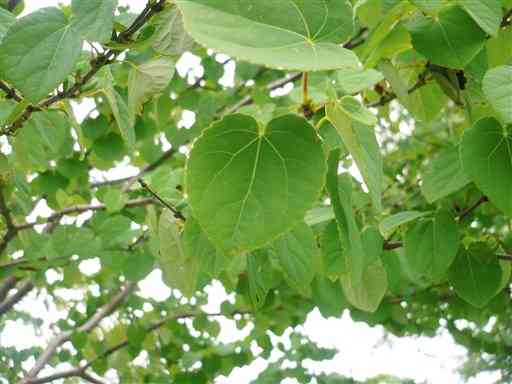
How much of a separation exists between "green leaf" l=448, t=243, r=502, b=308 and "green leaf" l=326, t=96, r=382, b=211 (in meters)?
0.33

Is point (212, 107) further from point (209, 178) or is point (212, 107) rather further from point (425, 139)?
point (425, 139)

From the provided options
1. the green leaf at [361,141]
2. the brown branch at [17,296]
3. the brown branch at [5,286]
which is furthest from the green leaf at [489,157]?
the brown branch at [17,296]

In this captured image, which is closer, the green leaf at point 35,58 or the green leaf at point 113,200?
the green leaf at point 35,58

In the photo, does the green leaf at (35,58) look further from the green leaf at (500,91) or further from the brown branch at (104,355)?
the brown branch at (104,355)

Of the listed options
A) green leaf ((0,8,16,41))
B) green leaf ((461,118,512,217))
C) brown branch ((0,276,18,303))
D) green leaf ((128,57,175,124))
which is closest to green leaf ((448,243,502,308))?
green leaf ((461,118,512,217))

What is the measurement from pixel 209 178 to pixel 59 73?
18 centimetres

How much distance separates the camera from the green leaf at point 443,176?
71cm

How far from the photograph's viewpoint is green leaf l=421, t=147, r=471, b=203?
713 millimetres

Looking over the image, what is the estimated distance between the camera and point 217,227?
0.50 m

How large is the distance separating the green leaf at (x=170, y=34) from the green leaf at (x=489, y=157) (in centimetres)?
29

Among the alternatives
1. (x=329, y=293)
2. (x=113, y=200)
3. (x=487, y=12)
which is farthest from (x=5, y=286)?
(x=487, y=12)

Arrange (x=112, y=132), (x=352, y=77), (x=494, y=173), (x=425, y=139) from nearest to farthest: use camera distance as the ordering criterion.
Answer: (x=494, y=173)
(x=352, y=77)
(x=112, y=132)
(x=425, y=139)

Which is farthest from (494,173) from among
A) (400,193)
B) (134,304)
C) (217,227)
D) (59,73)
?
(134,304)

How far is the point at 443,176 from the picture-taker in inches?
28.5
